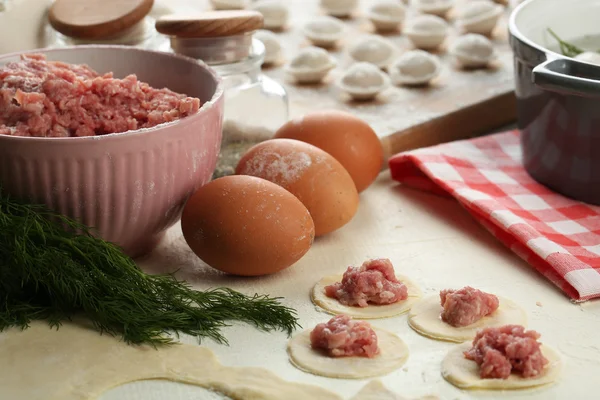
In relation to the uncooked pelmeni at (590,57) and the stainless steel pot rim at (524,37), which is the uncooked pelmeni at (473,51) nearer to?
the stainless steel pot rim at (524,37)

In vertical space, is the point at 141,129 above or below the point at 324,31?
above

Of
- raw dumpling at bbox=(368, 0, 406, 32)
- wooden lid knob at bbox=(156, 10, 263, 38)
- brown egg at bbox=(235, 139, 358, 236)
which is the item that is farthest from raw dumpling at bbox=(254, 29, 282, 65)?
brown egg at bbox=(235, 139, 358, 236)

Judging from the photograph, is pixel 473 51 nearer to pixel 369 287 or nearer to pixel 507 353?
pixel 369 287

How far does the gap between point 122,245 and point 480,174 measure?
1.06 meters

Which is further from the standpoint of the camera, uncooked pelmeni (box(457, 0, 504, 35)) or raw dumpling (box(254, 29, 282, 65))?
uncooked pelmeni (box(457, 0, 504, 35))

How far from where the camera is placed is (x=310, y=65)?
302cm

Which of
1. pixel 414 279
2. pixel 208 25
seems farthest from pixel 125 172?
pixel 414 279

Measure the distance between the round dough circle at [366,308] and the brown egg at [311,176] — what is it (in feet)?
0.74

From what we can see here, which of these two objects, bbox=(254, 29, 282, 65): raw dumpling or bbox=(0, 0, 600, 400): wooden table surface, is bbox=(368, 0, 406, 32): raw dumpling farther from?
bbox=(0, 0, 600, 400): wooden table surface

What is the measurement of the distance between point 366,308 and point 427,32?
5.70ft

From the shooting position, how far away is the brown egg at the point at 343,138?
7.34 ft

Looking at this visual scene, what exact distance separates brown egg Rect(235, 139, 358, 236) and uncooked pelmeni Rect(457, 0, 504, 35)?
155 centimetres

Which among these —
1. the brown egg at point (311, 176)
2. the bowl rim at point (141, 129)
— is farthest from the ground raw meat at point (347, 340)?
the bowl rim at point (141, 129)

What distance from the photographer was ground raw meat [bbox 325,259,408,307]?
182cm
